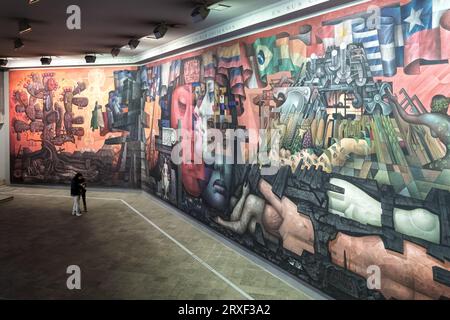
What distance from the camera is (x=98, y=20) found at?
373 inches

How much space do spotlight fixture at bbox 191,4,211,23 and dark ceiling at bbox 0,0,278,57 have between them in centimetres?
17

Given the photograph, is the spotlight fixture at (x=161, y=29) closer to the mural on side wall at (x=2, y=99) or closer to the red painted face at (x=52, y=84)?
the red painted face at (x=52, y=84)

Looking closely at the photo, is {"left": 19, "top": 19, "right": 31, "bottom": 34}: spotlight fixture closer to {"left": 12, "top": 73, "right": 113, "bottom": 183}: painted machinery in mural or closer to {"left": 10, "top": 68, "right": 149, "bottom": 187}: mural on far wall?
{"left": 10, "top": 68, "right": 149, "bottom": 187}: mural on far wall

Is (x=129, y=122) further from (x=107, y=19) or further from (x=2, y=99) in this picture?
(x=107, y=19)

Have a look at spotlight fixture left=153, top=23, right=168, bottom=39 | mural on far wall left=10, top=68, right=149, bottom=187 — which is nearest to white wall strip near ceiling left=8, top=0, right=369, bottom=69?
mural on far wall left=10, top=68, right=149, bottom=187

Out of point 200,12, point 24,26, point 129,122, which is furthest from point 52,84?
point 200,12

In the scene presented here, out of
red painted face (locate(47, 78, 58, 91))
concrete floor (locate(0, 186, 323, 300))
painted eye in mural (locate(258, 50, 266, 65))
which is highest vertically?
red painted face (locate(47, 78, 58, 91))

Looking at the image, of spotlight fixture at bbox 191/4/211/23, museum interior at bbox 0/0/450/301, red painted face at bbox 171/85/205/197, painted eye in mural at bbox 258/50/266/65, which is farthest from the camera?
red painted face at bbox 171/85/205/197

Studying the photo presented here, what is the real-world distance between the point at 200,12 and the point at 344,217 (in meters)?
5.08

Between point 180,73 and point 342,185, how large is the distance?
8.04 m

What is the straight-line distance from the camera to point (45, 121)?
18.4 metres

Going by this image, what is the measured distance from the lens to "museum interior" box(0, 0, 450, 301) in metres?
5.55
